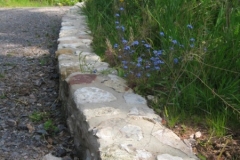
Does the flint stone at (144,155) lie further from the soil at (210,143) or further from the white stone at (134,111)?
the white stone at (134,111)

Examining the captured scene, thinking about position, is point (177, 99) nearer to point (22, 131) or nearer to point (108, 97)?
point (108, 97)

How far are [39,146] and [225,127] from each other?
1058 mm

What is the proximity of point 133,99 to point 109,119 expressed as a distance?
0.33m

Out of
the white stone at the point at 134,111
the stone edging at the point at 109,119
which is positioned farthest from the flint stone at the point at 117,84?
the white stone at the point at 134,111

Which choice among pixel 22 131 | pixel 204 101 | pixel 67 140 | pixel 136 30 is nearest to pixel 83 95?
pixel 67 140

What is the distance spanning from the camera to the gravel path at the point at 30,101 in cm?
210

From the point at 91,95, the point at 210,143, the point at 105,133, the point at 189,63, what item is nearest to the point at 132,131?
the point at 105,133

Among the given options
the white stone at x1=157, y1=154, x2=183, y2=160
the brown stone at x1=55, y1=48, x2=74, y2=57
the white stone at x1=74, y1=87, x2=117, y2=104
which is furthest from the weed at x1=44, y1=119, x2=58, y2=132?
the brown stone at x1=55, y1=48, x2=74, y2=57

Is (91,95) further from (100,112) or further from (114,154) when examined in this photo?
(114,154)

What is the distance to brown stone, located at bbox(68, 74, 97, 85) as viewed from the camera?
7.99 ft

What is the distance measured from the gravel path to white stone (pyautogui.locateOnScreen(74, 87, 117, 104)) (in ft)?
0.91

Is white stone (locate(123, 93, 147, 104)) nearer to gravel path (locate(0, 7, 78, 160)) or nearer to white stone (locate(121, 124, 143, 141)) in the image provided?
white stone (locate(121, 124, 143, 141))

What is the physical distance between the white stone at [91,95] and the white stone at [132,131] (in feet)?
1.19

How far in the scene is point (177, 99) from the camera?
2.06 metres
